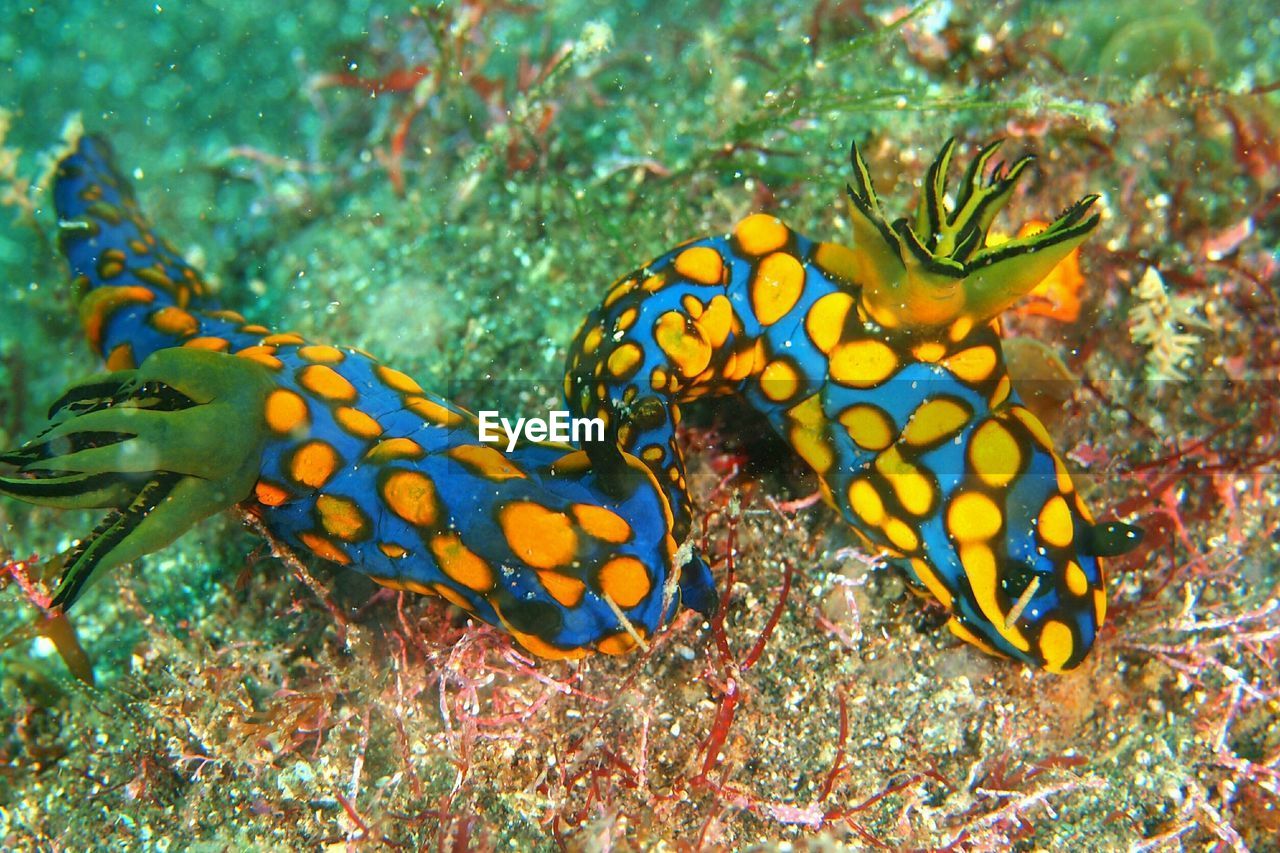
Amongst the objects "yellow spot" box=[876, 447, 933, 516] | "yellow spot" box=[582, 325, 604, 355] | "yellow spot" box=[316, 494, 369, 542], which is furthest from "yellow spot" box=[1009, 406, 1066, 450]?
"yellow spot" box=[316, 494, 369, 542]

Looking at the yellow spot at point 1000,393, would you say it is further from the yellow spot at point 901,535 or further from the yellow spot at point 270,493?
the yellow spot at point 270,493

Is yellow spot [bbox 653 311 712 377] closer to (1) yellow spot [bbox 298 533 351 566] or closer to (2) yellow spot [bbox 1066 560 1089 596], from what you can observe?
(1) yellow spot [bbox 298 533 351 566]

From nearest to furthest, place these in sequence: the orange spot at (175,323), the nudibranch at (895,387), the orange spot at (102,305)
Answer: the nudibranch at (895,387), the orange spot at (175,323), the orange spot at (102,305)

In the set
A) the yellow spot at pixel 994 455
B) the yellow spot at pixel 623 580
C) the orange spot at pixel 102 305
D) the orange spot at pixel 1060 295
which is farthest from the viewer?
the orange spot at pixel 1060 295

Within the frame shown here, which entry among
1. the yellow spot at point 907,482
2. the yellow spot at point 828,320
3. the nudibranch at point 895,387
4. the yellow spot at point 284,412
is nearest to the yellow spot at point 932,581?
the nudibranch at point 895,387

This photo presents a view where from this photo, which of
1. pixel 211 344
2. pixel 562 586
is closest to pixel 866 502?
pixel 562 586

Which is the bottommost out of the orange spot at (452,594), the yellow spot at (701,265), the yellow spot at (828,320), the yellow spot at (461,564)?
the orange spot at (452,594)

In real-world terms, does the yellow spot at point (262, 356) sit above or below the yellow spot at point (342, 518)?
above

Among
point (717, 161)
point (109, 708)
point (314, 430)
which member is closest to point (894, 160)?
point (717, 161)
